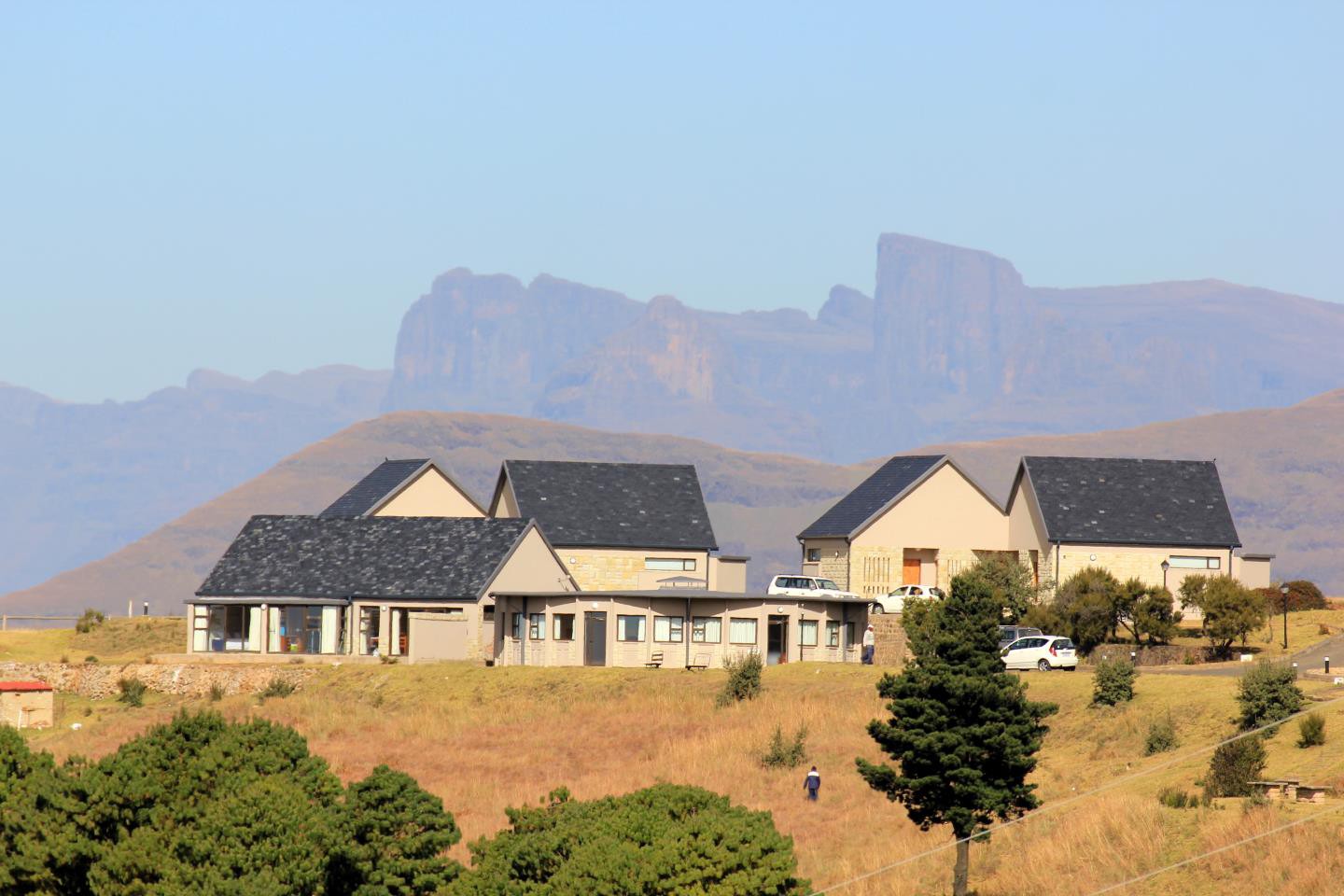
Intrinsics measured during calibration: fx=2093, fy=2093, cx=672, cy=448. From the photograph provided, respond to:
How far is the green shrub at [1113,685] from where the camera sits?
6056 cm

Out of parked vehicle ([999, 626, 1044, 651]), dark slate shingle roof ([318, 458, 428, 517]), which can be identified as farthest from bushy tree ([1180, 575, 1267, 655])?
dark slate shingle roof ([318, 458, 428, 517])

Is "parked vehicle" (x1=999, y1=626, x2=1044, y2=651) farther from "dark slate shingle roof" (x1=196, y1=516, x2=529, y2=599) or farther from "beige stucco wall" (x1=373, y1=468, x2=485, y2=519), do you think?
"beige stucco wall" (x1=373, y1=468, x2=485, y2=519)

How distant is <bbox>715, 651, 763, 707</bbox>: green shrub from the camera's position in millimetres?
68000

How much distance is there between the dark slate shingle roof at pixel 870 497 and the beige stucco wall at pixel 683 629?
43.6 feet

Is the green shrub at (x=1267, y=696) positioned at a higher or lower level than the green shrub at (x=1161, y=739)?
higher

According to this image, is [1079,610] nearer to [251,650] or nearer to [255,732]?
[251,650]

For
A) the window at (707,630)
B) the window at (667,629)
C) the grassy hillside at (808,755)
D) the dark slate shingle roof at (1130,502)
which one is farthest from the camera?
the dark slate shingle roof at (1130,502)

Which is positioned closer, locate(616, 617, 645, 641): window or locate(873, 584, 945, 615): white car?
locate(616, 617, 645, 641): window

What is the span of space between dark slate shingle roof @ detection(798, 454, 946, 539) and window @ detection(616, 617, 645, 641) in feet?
52.5

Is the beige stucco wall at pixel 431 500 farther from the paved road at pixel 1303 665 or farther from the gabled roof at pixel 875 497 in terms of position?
the paved road at pixel 1303 665

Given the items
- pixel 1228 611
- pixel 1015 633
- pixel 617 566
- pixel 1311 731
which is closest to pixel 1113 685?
pixel 1311 731

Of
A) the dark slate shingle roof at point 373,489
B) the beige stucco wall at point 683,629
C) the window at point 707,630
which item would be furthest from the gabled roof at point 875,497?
the dark slate shingle roof at point 373,489

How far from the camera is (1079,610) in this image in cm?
7806

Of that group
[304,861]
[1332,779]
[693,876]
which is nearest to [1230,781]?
[1332,779]
